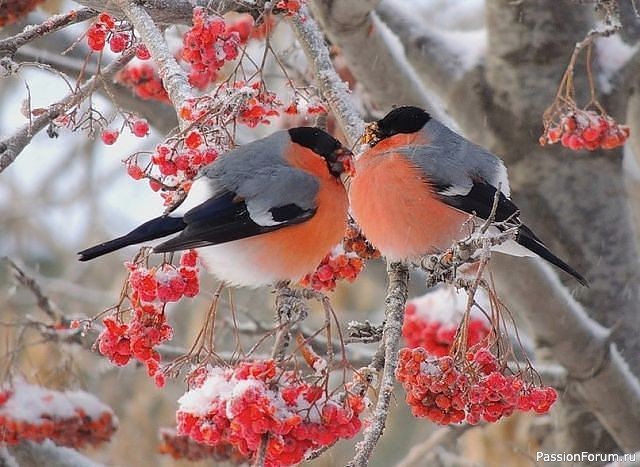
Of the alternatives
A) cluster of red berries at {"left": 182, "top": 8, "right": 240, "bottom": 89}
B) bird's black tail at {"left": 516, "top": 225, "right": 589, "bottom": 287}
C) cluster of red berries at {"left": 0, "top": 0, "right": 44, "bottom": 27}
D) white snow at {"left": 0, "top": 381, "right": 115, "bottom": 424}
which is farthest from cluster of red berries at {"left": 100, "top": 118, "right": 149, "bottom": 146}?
white snow at {"left": 0, "top": 381, "right": 115, "bottom": 424}

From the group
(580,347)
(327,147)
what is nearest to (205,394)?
(327,147)

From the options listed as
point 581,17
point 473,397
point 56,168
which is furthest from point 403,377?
point 56,168

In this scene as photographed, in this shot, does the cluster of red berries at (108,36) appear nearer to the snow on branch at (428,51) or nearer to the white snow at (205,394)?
the white snow at (205,394)

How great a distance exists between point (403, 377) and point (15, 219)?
5580 mm

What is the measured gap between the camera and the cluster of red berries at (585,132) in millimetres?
2584

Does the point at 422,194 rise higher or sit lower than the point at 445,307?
higher

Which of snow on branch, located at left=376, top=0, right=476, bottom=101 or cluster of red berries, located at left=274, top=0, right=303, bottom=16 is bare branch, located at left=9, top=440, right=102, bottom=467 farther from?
snow on branch, located at left=376, top=0, right=476, bottom=101

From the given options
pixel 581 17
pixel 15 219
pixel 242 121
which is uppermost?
pixel 242 121

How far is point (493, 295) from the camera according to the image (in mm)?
1722

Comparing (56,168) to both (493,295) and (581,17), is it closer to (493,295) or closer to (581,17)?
(581,17)

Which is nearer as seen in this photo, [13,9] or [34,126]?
[34,126]

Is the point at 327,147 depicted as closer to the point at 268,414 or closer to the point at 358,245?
the point at 358,245

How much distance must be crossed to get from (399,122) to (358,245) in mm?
430

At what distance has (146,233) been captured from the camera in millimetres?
1870
